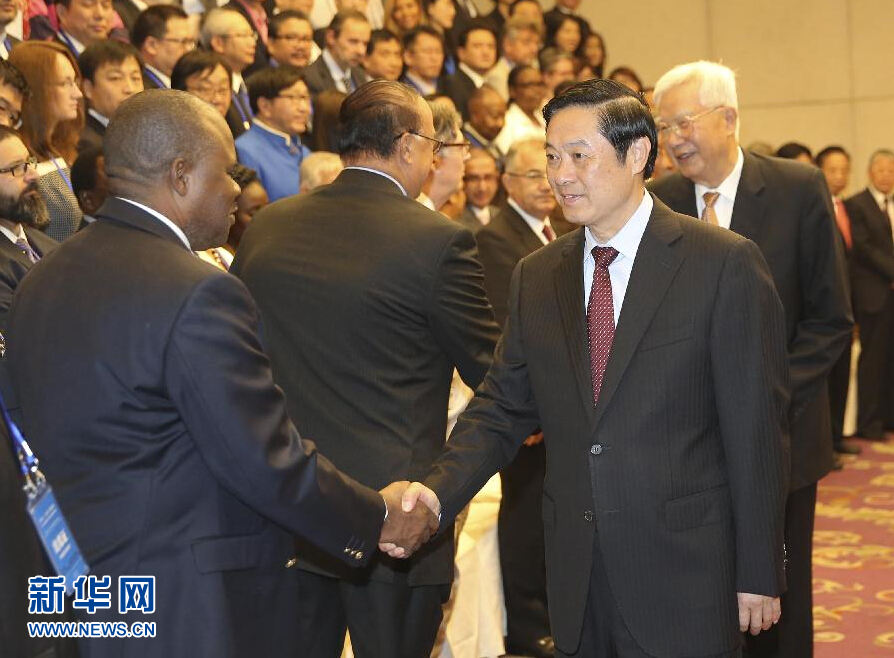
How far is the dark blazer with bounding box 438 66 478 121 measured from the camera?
8219 mm

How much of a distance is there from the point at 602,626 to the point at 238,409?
2.92 ft

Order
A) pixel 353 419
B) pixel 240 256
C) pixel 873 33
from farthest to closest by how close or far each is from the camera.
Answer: pixel 873 33, pixel 240 256, pixel 353 419

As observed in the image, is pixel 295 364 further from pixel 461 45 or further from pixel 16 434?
pixel 461 45

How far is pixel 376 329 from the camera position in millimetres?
2926

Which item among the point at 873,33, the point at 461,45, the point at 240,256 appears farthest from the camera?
the point at 873,33

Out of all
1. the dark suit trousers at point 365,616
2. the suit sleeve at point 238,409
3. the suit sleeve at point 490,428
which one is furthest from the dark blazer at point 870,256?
the suit sleeve at point 238,409

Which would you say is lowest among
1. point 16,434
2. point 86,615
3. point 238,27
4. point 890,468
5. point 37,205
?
point 890,468

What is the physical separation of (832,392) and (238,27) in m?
4.52

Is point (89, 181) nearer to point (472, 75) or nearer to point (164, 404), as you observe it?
point (164, 404)

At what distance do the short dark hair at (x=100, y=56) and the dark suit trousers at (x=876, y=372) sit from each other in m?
5.68

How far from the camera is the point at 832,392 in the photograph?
796cm

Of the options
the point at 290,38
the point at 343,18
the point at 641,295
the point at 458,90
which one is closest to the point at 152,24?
the point at 290,38

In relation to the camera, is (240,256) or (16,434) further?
(240,256)

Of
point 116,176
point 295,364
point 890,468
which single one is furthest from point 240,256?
point 890,468
